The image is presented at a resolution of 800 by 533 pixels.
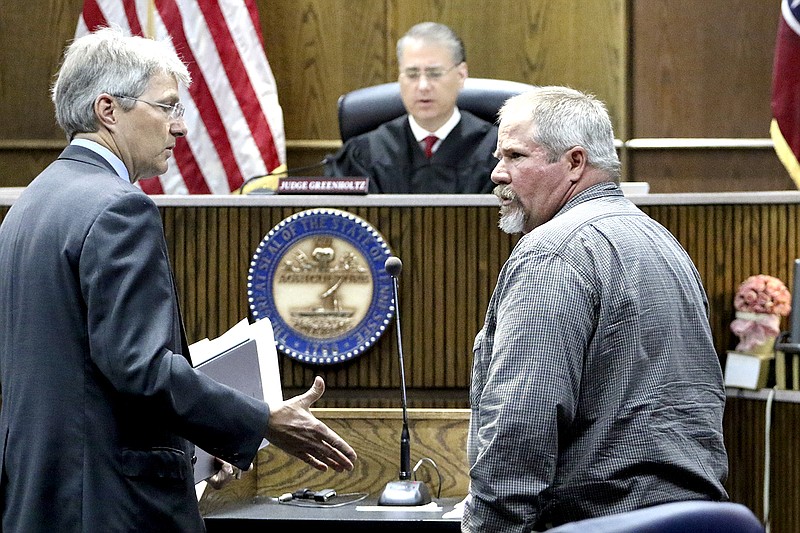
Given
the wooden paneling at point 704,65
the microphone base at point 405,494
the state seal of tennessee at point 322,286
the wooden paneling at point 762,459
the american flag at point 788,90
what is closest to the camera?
the microphone base at point 405,494

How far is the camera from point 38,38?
6.04m

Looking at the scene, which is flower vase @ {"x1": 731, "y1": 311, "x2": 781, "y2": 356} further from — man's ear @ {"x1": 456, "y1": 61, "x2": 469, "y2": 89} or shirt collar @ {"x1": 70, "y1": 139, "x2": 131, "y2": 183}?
shirt collar @ {"x1": 70, "y1": 139, "x2": 131, "y2": 183}

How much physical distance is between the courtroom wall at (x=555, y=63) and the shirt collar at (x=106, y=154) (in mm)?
3948

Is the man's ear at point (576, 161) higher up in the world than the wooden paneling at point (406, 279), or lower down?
higher up

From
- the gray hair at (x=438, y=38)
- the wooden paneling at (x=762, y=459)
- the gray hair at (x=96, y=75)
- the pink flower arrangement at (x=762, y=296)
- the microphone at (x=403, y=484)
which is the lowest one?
the wooden paneling at (x=762, y=459)

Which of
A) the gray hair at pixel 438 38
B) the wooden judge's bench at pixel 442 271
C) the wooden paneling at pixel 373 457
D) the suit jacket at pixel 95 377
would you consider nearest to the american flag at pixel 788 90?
the wooden judge's bench at pixel 442 271

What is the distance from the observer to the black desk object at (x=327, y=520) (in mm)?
2643

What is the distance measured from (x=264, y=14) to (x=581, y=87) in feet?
5.32

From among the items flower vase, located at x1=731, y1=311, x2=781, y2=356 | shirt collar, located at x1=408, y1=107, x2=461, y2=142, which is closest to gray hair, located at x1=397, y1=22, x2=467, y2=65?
shirt collar, located at x1=408, y1=107, x2=461, y2=142

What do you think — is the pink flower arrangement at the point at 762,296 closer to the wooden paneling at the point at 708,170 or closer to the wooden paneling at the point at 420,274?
the wooden paneling at the point at 420,274

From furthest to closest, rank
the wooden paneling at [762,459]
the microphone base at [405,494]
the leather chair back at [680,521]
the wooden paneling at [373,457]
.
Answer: the wooden paneling at [762,459]
the wooden paneling at [373,457]
the microphone base at [405,494]
the leather chair back at [680,521]

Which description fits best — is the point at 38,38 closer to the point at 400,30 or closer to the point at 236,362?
the point at 400,30

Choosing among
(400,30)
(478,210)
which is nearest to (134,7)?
(400,30)

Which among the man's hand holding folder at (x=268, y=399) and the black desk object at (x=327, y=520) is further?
the black desk object at (x=327, y=520)
